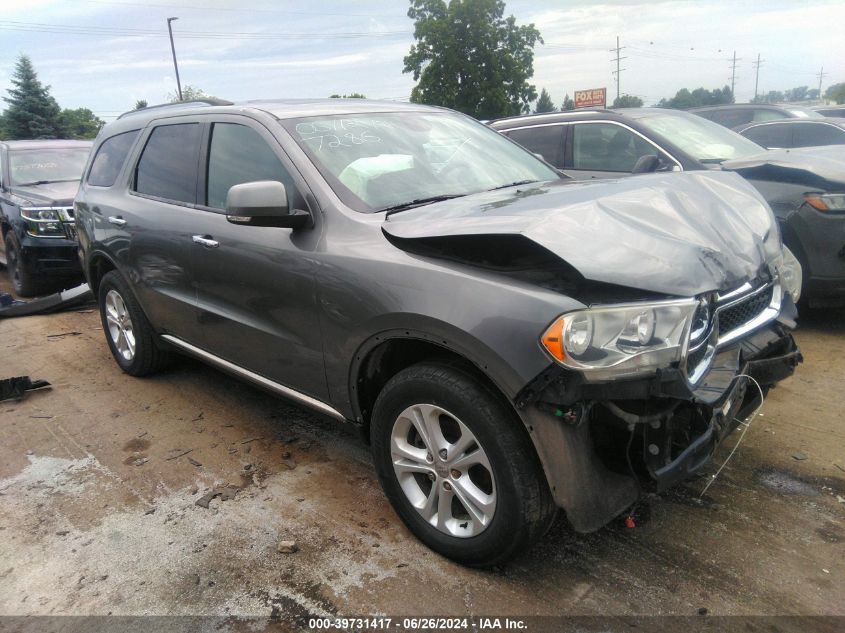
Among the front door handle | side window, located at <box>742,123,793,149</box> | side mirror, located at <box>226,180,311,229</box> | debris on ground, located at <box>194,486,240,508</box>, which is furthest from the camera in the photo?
side window, located at <box>742,123,793,149</box>

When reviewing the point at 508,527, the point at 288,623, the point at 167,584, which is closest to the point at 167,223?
the point at 167,584

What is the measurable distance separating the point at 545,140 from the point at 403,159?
11.9ft

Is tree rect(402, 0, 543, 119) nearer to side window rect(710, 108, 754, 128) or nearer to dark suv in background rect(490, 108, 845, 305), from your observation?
side window rect(710, 108, 754, 128)

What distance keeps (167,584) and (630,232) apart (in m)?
2.24

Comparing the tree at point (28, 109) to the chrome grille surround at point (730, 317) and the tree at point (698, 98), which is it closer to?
the chrome grille surround at point (730, 317)

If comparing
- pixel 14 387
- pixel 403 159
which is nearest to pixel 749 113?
pixel 403 159

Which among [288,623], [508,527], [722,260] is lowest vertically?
[288,623]

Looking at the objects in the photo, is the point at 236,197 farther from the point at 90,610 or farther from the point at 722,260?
the point at 722,260

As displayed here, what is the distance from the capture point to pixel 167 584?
2539mm

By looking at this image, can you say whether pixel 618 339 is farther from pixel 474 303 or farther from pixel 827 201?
pixel 827 201

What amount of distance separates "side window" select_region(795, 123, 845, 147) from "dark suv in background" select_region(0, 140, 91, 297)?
9.83 m

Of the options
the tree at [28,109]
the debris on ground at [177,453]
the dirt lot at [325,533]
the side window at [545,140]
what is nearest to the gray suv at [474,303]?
the dirt lot at [325,533]

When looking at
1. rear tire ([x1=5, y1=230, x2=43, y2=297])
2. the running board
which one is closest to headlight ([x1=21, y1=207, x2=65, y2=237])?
rear tire ([x1=5, y1=230, x2=43, y2=297])

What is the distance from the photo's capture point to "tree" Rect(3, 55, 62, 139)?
39.4 m
